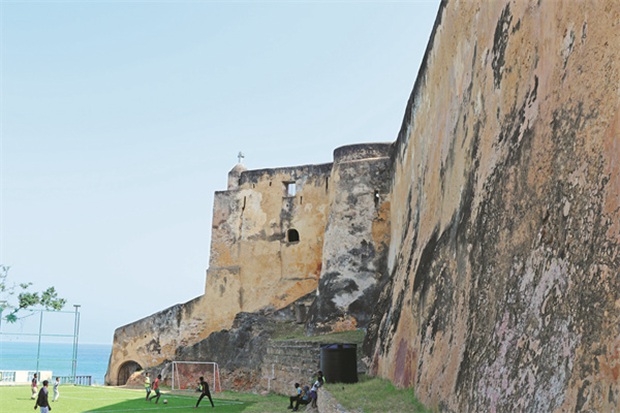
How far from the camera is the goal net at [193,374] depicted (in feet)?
67.3

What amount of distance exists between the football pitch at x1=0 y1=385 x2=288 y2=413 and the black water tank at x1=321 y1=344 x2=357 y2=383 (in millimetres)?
1759

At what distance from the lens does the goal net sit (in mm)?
20500

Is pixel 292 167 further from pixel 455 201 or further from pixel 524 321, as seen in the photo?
pixel 524 321

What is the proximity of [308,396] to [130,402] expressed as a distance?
5.13 m

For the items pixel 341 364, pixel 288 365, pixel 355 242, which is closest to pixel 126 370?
pixel 288 365

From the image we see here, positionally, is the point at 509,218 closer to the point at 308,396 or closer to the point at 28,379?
the point at 308,396

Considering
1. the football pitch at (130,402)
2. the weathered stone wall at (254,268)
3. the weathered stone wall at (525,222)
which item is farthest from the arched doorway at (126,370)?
the weathered stone wall at (525,222)

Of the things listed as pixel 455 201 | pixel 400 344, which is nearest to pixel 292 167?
pixel 400 344

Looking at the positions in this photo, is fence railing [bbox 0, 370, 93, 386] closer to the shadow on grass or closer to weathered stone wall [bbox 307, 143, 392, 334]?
the shadow on grass

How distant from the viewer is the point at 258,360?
19.7 metres

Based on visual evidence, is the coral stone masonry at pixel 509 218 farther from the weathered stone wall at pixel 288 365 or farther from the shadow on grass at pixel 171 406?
the shadow on grass at pixel 171 406

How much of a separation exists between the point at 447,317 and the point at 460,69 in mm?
3665

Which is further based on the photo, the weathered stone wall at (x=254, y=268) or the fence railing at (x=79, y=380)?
the fence railing at (x=79, y=380)

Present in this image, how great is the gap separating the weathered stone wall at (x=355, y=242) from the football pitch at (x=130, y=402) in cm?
280
